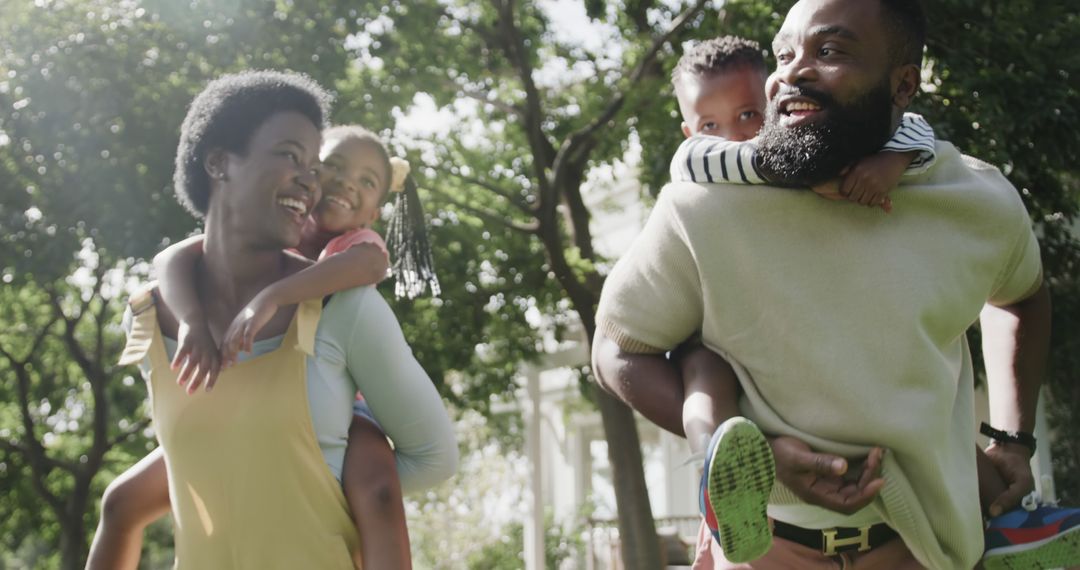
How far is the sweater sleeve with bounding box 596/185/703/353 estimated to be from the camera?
6.57ft

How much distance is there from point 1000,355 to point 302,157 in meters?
1.47

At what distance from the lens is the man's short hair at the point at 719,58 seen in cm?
280

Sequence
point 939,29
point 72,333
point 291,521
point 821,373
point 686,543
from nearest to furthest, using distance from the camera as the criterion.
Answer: point 821,373
point 291,521
point 939,29
point 686,543
point 72,333

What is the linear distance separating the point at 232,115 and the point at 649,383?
3.84 feet

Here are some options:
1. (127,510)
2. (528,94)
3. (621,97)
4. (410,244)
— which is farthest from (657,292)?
(528,94)

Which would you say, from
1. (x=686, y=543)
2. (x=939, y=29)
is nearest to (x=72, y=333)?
(x=686, y=543)

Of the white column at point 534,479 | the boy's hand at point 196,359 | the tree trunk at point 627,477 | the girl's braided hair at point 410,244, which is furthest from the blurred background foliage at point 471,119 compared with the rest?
the boy's hand at point 196,359

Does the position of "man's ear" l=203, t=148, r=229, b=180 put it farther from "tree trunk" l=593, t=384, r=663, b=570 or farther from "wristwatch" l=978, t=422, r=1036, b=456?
"tree trunk" l=593, t=384, r=663, b=570

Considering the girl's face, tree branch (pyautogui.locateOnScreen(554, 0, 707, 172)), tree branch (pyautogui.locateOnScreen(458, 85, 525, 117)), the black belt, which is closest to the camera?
the black belt

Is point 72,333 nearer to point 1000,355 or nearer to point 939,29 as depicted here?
point 939,29

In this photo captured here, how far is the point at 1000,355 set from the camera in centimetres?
235

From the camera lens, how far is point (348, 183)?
3.09m

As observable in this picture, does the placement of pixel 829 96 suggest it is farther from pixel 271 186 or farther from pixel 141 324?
pixel 141 324

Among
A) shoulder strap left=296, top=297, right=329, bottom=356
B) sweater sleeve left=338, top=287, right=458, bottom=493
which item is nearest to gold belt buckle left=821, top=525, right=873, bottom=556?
sweater sleeve left=338, top=287, right=458, bottom=493
